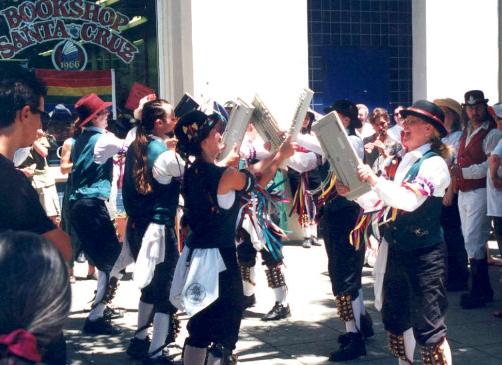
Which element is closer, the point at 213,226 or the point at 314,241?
the point at 213,226

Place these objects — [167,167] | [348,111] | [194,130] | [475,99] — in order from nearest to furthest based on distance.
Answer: [194,130] → [167,167] → [348,111] → [475,99]

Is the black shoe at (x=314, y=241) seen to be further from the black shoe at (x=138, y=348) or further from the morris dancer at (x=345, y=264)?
the black shoe at (x=138, y=348)

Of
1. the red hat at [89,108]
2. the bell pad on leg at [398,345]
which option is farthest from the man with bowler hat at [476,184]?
the red hat at [89,108]

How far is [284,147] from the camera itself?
5.08 m

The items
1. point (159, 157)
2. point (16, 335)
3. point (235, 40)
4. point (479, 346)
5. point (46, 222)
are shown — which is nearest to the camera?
point (16, 335)

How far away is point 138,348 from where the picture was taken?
619 cm

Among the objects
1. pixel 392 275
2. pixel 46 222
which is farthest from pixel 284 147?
pixel 46 222

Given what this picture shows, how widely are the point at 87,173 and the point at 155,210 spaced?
59.6 inches

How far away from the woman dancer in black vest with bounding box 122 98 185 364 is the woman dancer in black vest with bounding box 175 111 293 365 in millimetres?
812

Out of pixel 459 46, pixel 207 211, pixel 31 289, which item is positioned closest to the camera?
pixel 31 289

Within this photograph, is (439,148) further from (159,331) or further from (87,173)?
(87,173)

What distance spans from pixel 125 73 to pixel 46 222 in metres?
7.73

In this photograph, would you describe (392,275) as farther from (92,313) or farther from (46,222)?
(92,313)

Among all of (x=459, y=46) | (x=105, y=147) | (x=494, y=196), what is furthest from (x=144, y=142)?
(x=459, y=46)
